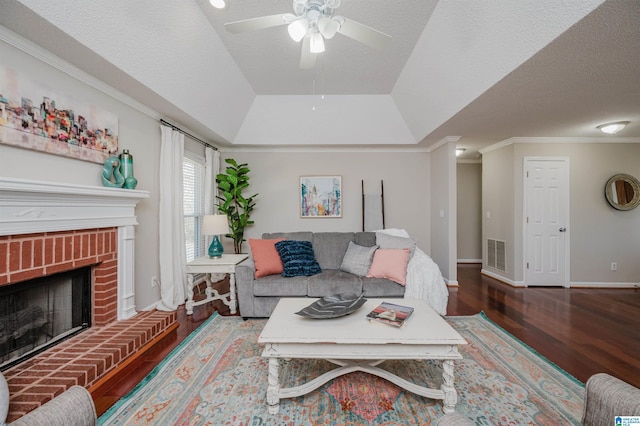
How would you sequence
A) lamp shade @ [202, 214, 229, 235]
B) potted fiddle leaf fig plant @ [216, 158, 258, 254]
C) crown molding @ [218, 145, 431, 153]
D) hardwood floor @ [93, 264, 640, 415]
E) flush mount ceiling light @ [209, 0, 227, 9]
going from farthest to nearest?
1. crown molding @ [218, 145, 431, 153]
2. potted fiddle leaf fig plant @ [216, 158, 258, 254]
3. lamp shade @ [202, 214, 229, 235]
4. flush mount ceiling light @ [209, 0, 227, 9]
5. hardwood floor @ [93, 264, 640, 415]

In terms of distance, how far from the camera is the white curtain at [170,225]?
3.13 metres

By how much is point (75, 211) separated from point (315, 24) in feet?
7.46

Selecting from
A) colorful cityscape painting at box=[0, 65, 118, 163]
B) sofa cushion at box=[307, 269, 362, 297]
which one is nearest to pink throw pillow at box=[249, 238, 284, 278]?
sofa cushion at box=[307, 269, 362, 297]

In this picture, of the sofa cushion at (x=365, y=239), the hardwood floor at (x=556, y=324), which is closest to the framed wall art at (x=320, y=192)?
the sofa cushion at (x=365, y=239)

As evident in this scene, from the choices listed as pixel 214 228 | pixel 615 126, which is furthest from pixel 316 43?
pixel 615 126

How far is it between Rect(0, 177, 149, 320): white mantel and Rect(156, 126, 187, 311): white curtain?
47cm

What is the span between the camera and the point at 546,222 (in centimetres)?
426

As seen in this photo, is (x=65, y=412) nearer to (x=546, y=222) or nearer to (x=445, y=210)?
(x=445, y=210)

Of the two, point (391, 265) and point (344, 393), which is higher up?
point (391, 265)

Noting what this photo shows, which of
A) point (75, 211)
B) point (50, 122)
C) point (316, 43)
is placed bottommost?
point (75, 211)

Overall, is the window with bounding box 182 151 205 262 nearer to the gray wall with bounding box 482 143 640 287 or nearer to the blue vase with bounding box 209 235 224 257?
the blue vase with bounding box 209 235 224 257

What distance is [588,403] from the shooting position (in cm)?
107

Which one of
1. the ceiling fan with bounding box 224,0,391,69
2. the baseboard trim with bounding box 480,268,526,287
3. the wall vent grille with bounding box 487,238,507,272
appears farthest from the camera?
the wall vent grille with bounding box 487,238,507,272

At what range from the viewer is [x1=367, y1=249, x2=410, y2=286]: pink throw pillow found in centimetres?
287
